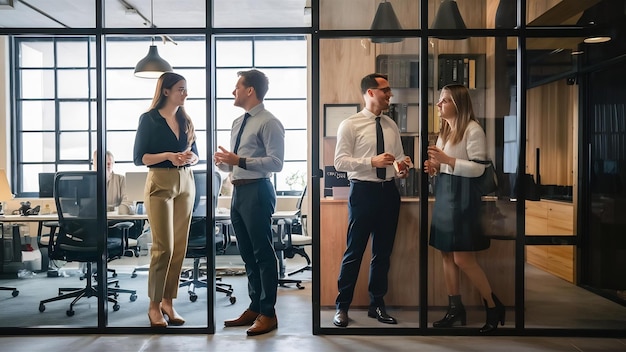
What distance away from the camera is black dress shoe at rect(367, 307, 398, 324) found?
3.99m

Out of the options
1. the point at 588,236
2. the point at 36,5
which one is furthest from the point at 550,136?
the point at 36,5

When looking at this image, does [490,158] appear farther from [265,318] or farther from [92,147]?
[92,147]

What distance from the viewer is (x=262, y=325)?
3.88 m

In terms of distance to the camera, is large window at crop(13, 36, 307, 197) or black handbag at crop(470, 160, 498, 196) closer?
black handbag at crop(470, 160, 498, 196)

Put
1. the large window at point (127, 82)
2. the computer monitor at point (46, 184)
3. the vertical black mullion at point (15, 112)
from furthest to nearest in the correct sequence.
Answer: the vertical black mullion at point (15, 112)
the large window at point (127, 82)
the computer monitor at point (46, 184)

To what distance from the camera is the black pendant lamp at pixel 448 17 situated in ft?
12.8

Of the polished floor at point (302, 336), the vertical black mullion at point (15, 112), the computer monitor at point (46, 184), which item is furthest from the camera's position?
the vertical black mullion at point (15, 112)

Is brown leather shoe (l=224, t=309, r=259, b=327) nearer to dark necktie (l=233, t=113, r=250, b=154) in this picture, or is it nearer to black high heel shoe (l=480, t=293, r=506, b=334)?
dark necktie (l=233, t=113, r=250, b=154)

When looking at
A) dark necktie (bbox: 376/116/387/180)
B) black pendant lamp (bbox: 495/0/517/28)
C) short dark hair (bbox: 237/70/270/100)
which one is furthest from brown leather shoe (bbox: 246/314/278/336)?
black pendant lamp (bbox: 495/0/517/28)

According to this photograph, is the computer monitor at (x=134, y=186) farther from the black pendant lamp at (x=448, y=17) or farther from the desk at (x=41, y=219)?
the black pendant lamp at (x=448, y=17)

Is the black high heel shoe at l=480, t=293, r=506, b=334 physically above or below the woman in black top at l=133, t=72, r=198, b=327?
below

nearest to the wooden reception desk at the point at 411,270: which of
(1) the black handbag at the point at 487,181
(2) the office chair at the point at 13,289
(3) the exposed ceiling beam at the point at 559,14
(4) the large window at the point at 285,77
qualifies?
(1) the black handbag at the point at 487,181

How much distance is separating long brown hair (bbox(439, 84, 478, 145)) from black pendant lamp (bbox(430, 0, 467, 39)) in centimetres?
43

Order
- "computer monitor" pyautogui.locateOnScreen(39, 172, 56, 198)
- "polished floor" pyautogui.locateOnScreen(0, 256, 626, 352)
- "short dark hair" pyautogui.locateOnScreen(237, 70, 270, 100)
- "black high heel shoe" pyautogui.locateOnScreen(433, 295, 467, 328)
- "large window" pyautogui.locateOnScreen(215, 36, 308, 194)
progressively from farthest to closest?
"large window" pyautogui.locateOnScreen(215, 36, 308, 194), "computer monitor" pyautogui.locateOnScreen(39, 172, 56, 198), "short dark hair" pyautogui.locateOnScreen(237, 70, 270, 100), "black high heel shoe" pyautogui.locateOnScreen(433, 295, 467, 328), "polished floor" pyautogui.locateOnScreen(0, 256, 626, 352)
